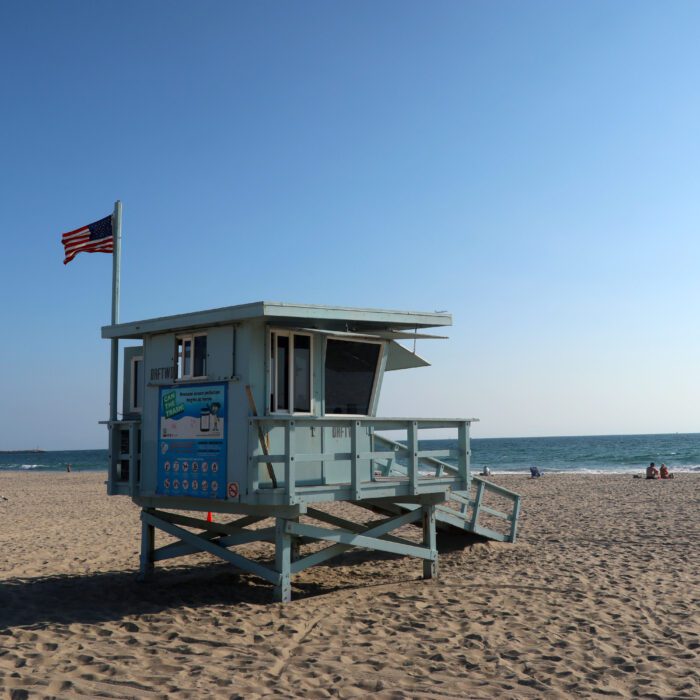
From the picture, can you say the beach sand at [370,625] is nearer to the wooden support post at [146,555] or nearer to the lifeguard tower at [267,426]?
the wooden support post at [146,555]

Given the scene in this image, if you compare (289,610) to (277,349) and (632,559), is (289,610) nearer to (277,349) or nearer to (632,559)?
(277,349)

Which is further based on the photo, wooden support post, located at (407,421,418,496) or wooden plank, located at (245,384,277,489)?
wooden support post, located at (407,421,418,496)

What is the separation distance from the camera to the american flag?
1184 centimetres

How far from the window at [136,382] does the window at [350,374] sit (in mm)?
2933

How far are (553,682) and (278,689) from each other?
2.34 m

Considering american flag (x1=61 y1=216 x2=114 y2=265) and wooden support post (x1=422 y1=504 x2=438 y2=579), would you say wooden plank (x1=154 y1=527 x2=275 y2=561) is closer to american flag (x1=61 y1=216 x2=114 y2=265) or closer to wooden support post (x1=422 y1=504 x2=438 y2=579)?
wooden support post (x1=422 y1=504 x2=438 y2=579)

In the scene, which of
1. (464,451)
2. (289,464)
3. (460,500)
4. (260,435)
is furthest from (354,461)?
(460,500)

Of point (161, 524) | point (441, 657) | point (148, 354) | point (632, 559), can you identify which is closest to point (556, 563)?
point (632, 559)

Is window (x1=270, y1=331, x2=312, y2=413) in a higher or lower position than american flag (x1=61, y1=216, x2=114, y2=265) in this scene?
lower

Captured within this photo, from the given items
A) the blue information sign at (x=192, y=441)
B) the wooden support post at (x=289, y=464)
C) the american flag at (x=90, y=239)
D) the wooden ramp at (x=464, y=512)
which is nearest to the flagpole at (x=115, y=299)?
the american flag at (x=90, y=239)

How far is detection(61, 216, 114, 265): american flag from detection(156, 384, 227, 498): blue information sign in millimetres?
3171

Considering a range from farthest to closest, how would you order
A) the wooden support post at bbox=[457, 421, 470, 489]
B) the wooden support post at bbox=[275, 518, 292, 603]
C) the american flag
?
the american flag, the wooden support post at bbox=[457, 421, 470, 489], the wooden support post at bbox=[275, 518, 292, 603]

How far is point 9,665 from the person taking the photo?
6820mm

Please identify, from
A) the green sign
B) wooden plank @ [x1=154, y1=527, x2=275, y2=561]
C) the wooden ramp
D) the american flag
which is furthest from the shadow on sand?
the american flag
